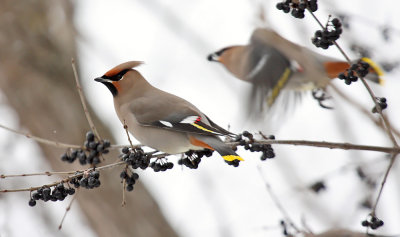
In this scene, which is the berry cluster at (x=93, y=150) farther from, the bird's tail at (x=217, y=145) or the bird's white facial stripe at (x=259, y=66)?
the bird's white facial stripe at (x=259, y=66)

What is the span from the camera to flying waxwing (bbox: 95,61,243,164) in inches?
115

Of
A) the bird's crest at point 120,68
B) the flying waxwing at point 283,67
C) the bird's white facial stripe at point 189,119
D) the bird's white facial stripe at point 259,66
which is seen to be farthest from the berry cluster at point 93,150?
the bird's white facial stripe at point 259,66

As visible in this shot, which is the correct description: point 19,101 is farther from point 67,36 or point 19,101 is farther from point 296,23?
point 296,23

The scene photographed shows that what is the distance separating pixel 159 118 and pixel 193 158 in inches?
14.6

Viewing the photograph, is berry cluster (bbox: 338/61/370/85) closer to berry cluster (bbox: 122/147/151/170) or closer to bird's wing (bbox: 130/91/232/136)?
bird's wing (bbox: 130/91/232/136)

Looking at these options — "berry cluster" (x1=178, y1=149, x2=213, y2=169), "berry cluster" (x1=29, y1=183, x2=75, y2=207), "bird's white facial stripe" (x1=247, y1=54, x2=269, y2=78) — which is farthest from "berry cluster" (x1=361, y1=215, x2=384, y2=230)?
"bird's white facial stripe" (x1=247, y1=54, x2=269, y2=78)

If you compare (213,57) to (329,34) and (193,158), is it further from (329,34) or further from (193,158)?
(329,34)

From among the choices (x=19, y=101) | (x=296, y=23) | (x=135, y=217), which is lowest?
(x=135, y=217)

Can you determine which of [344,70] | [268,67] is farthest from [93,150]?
[344,70]

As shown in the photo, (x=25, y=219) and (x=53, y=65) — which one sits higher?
(x=53, y=65)

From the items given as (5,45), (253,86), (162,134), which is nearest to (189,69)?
(5,45)

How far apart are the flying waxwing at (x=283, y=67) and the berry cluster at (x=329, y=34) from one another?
4.13 feet

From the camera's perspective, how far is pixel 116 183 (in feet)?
15.8

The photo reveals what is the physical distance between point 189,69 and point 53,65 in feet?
11.7
